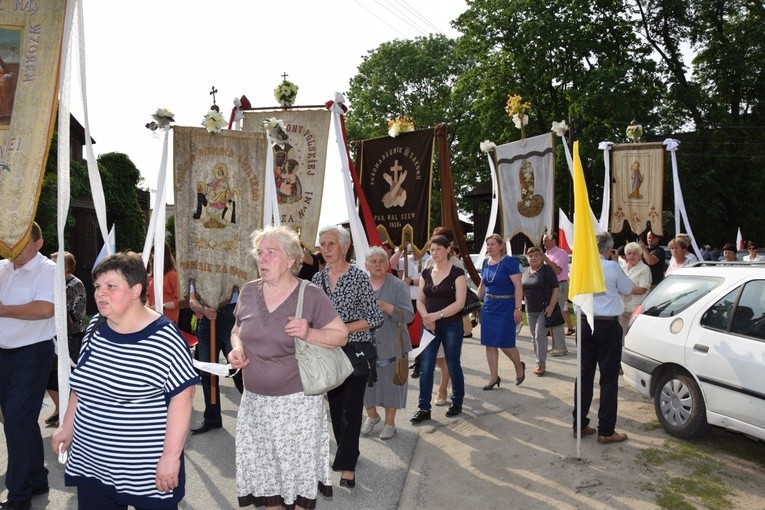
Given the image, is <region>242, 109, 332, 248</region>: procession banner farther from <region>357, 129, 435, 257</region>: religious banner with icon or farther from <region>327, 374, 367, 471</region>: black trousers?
<region>327, 374, 367, 471</region>: black trousers

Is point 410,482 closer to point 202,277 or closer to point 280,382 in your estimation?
point 280,382

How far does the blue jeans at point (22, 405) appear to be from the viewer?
15.8 feet

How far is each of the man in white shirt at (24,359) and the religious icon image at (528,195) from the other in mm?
7479

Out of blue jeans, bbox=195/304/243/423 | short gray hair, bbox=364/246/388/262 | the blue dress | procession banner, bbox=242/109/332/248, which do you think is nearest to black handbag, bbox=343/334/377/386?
A: short gray hair, bbox=364/246/388/262

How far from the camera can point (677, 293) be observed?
6883mm

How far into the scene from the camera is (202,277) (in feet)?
21.7

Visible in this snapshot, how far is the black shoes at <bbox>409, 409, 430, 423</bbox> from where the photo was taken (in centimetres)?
732

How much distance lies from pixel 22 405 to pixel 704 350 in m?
5.36

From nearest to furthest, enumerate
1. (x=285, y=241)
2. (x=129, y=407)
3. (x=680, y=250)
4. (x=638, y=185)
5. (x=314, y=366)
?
(x=129, y=407)
(x=314, y=366)
(x=285, y=241)
(x=680, y=250)
(x=638, y=185)

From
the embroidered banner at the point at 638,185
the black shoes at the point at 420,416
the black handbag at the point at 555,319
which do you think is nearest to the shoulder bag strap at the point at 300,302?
the black shoes at the point at 420,416

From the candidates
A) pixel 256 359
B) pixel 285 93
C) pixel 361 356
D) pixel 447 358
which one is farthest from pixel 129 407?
pixel 285 93

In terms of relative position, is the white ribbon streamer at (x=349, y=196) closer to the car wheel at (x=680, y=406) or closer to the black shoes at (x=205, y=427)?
the black shoes at (x=205, y=427)

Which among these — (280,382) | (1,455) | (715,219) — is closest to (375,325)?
(280,382)

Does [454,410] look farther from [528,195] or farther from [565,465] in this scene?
[528,195]
